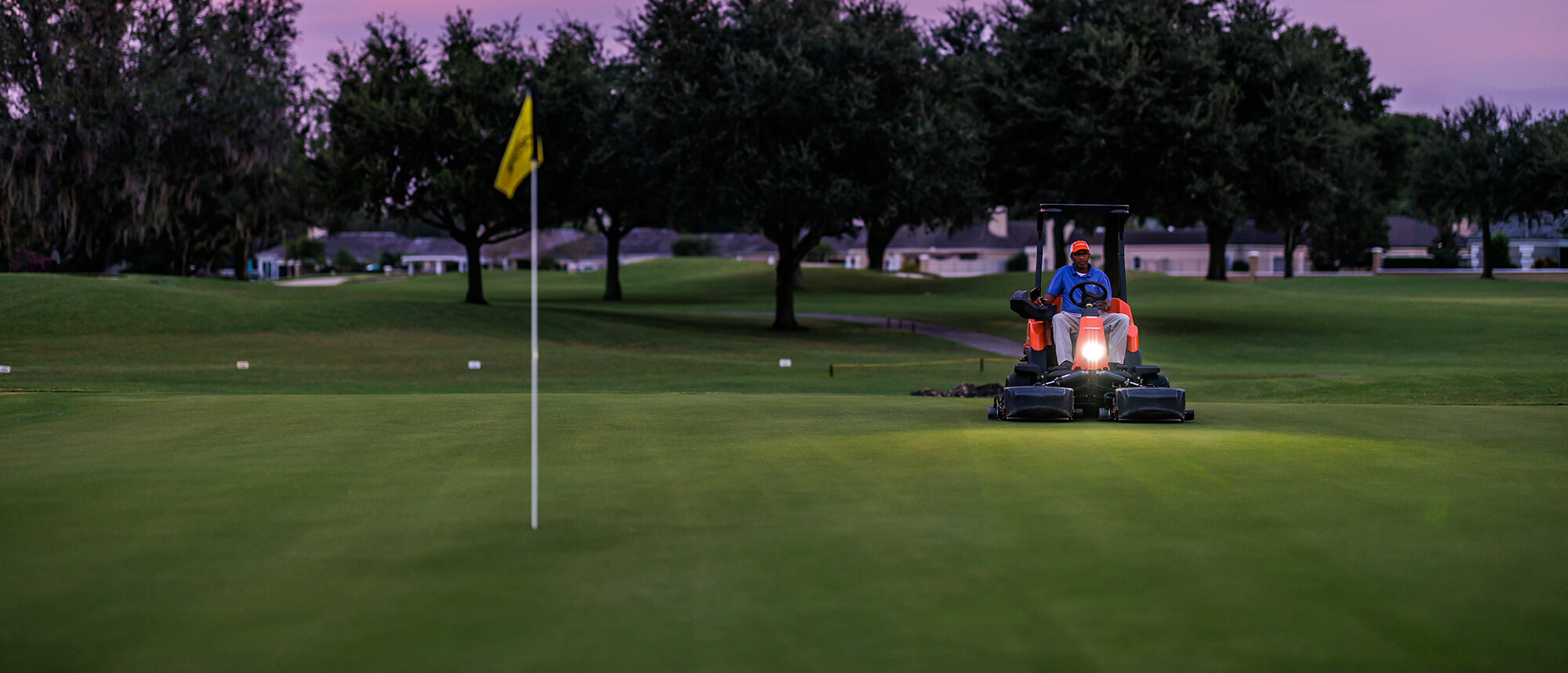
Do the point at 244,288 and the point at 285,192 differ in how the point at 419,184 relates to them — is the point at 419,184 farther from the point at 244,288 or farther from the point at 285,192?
the point at 285,192

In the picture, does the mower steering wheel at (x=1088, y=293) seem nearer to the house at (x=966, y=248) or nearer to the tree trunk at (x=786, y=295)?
the tree trunk at (x=786, y=295)

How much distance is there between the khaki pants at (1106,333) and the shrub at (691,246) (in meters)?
132

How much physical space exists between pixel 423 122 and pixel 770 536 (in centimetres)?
4254

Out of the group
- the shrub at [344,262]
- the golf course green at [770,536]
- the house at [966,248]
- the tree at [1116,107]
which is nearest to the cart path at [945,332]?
the tree at [1116,107]

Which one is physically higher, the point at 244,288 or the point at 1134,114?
the point at 1134,114

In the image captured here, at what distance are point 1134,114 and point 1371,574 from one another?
36.9 metres

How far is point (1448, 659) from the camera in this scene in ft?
18.1

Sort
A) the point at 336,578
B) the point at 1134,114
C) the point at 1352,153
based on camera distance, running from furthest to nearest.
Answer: the point at 1352,153 < the point at 1134,114 < the point at 336,578

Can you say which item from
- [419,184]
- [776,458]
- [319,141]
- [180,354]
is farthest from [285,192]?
[776,458]

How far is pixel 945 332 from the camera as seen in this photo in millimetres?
A: 46094

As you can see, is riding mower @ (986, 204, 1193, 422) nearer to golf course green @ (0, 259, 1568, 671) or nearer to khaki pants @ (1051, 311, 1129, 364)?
khaki pants @ (1051, 311, 1129, 364)

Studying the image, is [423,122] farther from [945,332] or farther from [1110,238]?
[1110,238]

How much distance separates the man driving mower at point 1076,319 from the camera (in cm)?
1460

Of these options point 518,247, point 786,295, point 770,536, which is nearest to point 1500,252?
point 786,295
